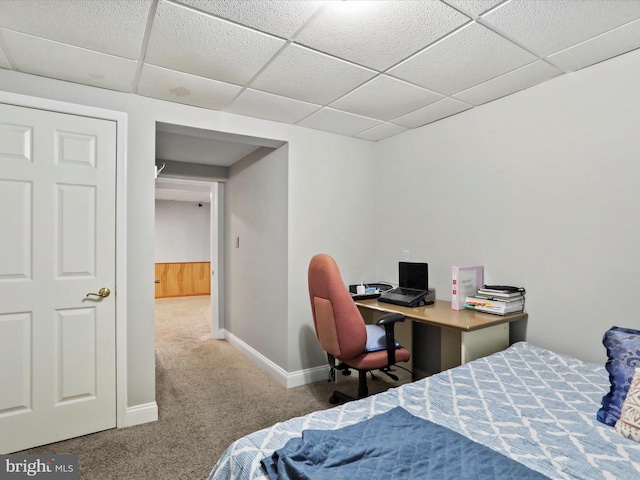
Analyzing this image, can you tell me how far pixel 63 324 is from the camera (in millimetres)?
2332

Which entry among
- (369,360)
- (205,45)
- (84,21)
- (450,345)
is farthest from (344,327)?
(84,21)

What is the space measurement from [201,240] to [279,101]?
7.02m

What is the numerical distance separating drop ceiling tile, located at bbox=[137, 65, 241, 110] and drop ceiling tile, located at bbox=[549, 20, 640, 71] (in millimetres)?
2105

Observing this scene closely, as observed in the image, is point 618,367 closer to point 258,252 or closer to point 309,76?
point 309,76

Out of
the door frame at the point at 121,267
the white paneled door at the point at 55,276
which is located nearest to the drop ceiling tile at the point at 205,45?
the door frame at the point at 121,267

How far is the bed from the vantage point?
1.17 meters

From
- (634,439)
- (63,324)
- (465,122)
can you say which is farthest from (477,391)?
(63,324)

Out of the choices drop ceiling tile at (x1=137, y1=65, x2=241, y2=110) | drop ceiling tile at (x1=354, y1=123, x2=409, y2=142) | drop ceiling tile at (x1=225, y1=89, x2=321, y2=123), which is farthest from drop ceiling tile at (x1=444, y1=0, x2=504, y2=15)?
drop ceiling tile at (x1=354, y1=123, x2=409, y2=142)

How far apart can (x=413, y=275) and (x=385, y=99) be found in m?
1.52

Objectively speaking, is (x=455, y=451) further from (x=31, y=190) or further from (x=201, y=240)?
(x=201, y=240)

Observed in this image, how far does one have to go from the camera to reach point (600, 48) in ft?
6.59

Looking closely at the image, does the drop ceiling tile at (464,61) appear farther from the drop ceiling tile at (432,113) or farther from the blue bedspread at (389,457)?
the blue bedspread at (389,457)

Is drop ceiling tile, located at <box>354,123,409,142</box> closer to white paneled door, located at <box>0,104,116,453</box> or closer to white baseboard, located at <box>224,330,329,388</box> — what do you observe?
white paneled door, located at <box>0,104,116,453</box>

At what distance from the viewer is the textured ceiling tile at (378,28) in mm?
1661
